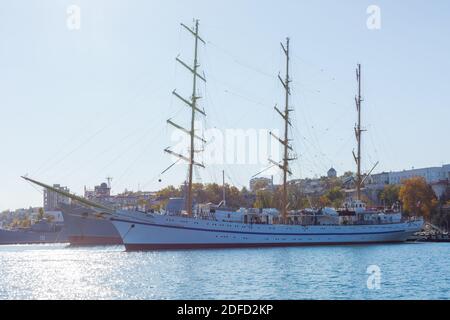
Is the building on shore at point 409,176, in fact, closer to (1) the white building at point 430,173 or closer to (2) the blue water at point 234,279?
(1) the white building at point 430,173

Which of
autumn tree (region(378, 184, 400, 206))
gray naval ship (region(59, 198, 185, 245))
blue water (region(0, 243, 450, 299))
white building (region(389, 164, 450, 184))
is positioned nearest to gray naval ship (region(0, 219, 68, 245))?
gray naval ship (region(59, 198, 185, 245))

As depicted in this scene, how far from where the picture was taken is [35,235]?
130m

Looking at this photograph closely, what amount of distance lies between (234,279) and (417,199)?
85.3 metres

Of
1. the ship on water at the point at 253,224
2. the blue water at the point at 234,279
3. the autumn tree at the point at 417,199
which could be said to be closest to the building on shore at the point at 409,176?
the autumn tree at the point at 417,199

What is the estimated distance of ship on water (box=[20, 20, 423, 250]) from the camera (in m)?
58.9

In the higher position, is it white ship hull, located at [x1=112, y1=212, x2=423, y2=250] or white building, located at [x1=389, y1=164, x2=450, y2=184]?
white building, located at [x1=389, y1=164, x2=450, y2=184]

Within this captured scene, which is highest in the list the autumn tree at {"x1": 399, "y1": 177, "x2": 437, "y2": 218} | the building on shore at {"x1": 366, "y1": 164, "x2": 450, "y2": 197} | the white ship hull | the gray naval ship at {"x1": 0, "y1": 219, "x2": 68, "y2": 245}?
the building on shore at {"x1": 366, "y1": 164, "x2": 450, "y2": 197}

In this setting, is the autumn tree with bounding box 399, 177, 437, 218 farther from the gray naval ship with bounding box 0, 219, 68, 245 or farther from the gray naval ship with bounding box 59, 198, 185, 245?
the gray naval ship with bounding box 0, 219, 68, 245

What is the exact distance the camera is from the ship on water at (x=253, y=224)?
5894cm

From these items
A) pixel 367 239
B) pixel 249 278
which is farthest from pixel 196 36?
pixel 249 278

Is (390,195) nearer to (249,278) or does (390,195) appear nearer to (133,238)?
(133,238)

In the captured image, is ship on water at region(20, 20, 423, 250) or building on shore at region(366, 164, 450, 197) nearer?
ship on water at region(20, 20, 423, 250)
